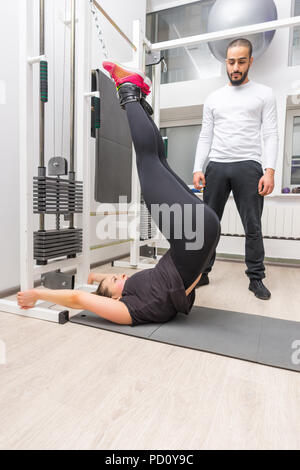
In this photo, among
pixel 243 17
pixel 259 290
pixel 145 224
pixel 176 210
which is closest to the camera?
pixel 176 210

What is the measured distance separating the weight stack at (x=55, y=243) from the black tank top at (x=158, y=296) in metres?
0.47

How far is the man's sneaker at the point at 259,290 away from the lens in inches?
73.6

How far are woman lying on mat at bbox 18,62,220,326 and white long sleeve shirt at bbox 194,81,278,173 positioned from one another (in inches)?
30.9

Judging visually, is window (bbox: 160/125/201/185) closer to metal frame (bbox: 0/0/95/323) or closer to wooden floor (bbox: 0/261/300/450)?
metal frame (bbox: 0/0/95/323)

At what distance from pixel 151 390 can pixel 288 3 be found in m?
3.62

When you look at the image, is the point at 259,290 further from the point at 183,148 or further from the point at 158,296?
the point at 183,148

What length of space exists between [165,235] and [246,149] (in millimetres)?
985

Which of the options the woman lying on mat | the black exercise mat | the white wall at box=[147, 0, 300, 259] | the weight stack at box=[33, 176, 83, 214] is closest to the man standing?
the black exercise mat

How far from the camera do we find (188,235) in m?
1.28

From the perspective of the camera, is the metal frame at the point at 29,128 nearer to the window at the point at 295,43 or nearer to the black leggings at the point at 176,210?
the black leggings at the point at 176,210

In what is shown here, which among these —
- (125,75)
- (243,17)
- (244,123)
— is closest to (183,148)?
(243,17)

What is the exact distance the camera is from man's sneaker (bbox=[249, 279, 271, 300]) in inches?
73.6

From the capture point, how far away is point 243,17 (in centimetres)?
264
